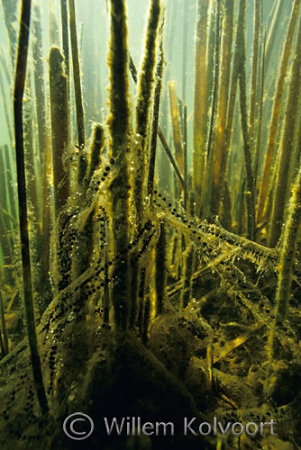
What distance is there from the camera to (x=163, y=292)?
1.29 metres

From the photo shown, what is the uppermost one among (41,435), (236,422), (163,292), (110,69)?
(110,69)

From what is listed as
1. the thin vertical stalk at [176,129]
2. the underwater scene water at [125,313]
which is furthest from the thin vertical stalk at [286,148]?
the thin vertical stalk at [176,129]

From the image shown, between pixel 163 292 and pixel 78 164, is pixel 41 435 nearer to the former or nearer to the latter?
pixel 163 292

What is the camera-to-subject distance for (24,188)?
0.77m

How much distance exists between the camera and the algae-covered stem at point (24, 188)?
25.5 inches

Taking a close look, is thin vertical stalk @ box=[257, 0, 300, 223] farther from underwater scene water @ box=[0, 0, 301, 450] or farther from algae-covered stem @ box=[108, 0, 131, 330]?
algae-covered stem @ box=[108, 0, 131, 330]

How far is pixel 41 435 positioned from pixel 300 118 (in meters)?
2.49

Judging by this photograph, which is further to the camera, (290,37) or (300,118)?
(290,37)

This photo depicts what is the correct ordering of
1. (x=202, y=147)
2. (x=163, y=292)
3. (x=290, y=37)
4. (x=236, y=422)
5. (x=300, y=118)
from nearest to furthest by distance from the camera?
(x=236, y=422) → (x=163, y=292) → (x=300, y=118) → (x=290, y=37) → (x=202, y=147)

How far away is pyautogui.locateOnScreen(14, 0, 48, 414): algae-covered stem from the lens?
0.65 m

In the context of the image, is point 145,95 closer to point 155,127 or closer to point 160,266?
point 155,127

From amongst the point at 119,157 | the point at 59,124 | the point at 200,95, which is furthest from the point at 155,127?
the point at 200,95

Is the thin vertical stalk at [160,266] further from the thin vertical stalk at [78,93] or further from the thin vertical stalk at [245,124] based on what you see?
the thin vertical stalk at [245,124]

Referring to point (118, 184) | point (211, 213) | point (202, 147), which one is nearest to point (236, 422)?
point (118, 184)
